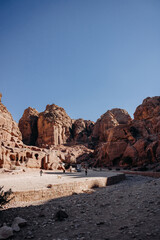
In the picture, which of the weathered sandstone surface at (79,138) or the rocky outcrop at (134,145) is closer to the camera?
the weathered sandstone surface at (79,138)

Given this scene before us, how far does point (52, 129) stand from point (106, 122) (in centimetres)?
2613

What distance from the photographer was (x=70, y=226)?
5578 millimetres

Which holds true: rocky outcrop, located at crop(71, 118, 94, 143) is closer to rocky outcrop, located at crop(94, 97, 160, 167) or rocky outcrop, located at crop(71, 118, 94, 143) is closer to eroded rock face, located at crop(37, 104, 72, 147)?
eroded rock face, located at crop(37, 104, 72, 147)

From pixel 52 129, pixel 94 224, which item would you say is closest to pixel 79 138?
pixel 52 129

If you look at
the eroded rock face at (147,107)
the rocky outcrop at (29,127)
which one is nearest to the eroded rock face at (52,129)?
the rocky outcrop at (29,127)

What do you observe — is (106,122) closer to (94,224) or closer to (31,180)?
(31,180)

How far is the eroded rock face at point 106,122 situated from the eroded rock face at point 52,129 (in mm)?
15749

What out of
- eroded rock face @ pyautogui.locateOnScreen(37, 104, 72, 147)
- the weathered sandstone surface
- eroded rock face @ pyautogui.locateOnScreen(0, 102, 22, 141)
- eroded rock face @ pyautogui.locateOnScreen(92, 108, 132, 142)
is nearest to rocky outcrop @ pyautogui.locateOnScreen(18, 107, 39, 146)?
the weathered sandstone surface

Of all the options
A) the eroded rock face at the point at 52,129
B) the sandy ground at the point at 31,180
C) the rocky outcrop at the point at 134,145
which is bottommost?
the sandy ground at the point at 31,180

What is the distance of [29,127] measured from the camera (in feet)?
266

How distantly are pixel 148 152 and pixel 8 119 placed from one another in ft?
129

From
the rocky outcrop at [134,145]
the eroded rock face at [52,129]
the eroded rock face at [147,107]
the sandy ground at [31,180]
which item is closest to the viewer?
the sandy ground at [31,180]

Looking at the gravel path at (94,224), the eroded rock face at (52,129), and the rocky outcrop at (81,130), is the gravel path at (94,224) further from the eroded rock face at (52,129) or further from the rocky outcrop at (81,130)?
the rocky outcrop at (81,130)

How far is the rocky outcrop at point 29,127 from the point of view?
80.4 metres
